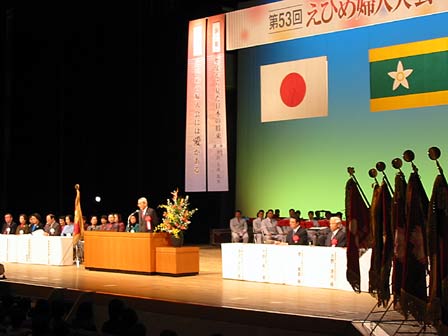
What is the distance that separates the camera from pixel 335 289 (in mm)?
9156

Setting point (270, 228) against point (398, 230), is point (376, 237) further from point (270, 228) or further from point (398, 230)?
point (270, 228)

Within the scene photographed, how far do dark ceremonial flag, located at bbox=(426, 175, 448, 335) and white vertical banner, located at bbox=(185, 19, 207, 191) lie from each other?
6251 millimetres

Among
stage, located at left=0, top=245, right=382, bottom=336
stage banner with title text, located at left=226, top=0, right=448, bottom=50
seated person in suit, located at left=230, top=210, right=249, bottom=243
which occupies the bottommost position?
stage, located at left=0, top=245, right=382, bottom=336

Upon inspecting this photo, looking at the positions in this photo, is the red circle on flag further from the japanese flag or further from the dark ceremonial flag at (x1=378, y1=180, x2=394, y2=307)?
the dark ceremonial flag at (x1=378, y1=180, x2=394, y2=307)

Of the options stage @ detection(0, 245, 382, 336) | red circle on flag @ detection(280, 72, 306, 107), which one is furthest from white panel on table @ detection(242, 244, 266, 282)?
red circle on flag @ detection(280, 72, 306, 107)

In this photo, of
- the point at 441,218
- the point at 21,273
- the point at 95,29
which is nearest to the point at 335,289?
the point at 441,218

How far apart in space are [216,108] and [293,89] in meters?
1.38

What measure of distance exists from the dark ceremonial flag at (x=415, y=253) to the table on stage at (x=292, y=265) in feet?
9.98

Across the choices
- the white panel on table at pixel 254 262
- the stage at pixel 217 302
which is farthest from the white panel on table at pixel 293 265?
the white panel on table at pixel 254 262

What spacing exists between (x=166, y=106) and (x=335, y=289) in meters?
8.97

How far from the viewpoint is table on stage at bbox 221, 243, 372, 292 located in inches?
356

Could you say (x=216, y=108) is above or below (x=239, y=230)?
above

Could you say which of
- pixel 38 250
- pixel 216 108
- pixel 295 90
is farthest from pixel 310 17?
pixel 38 250

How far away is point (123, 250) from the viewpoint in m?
11.5
